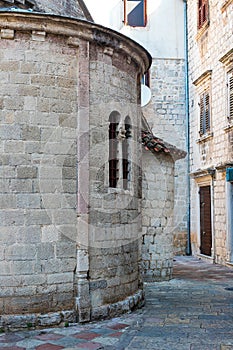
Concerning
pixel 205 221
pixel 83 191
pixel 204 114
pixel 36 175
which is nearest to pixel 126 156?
pixel 83 191

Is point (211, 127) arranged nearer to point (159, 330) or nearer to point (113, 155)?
point (113, 155)

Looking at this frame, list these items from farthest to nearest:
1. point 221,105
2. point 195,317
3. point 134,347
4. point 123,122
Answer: point 221,105 → point 123,122 → point 195,317 → point 134,347

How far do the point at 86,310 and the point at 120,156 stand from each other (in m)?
2.45

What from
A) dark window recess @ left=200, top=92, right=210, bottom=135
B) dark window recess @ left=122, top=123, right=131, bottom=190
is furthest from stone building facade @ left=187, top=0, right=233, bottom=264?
dark window recess @ left=122, top=123, right=131, bottom=190

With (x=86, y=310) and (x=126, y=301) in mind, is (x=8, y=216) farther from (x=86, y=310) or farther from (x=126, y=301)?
(x=126, y=301)

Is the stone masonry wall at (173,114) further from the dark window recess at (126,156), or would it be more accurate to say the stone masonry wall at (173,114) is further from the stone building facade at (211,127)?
the dark window recess at (126,156)

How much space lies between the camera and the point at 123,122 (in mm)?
7762

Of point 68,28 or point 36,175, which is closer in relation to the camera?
point 36,175

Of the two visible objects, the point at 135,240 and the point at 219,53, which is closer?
the point at 135,240

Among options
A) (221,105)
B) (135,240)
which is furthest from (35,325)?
(221,105)

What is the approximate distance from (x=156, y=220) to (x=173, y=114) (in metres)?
7.63

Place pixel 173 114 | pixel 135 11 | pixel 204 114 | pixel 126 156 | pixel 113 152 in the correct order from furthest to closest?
1. pixel 135 11
2. pixel 173 114
3. pixel 204 114
4. pixel 126 156
5. pixel 113 152

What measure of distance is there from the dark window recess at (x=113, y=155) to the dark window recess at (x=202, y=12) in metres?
9.70

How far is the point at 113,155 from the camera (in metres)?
7.65
